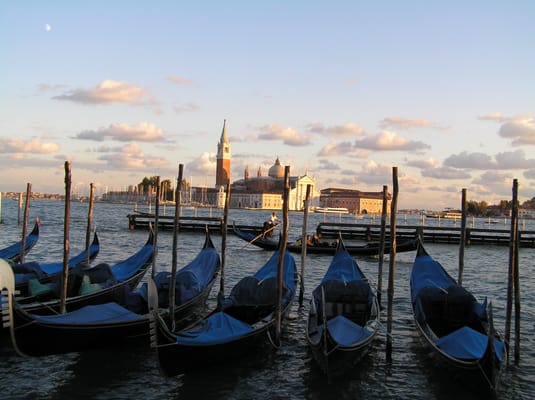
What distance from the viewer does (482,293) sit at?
13.0m

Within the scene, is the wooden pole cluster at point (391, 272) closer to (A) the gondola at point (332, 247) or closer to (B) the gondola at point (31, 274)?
(B) the gondola at point (31, 274)

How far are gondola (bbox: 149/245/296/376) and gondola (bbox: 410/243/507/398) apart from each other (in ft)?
6.88

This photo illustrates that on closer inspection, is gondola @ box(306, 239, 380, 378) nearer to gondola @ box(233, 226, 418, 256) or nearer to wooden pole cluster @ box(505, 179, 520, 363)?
wooden pole cluster @ box(505, 179, 520, 363)

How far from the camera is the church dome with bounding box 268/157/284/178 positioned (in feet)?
410

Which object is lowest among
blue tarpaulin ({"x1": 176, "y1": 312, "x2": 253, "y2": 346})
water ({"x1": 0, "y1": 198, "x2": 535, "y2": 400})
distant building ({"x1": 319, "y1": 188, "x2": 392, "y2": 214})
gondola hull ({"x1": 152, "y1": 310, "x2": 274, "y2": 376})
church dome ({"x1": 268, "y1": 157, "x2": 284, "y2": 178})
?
water ({"x1": 0, "y1": 198, "x2": 535, "y2": 400})

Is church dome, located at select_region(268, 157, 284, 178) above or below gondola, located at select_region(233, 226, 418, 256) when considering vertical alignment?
above

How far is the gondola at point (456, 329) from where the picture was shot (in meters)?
6.06

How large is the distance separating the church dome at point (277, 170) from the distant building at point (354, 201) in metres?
13.2

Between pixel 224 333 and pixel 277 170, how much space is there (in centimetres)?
11833

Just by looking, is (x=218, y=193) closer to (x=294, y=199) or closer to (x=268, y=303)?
(x=294, y=199)

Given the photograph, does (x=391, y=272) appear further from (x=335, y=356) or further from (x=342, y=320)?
(x=335, y=356)

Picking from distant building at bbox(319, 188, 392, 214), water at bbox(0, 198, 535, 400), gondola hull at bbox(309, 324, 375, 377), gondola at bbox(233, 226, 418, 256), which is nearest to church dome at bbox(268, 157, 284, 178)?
distant building at bbox(319, 188, 392, 214)

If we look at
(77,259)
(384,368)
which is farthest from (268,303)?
(77,259)

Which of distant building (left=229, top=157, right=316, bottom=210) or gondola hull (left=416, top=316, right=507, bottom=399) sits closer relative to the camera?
gondola hull (left=416, top=316, right=507, bottom=399)
